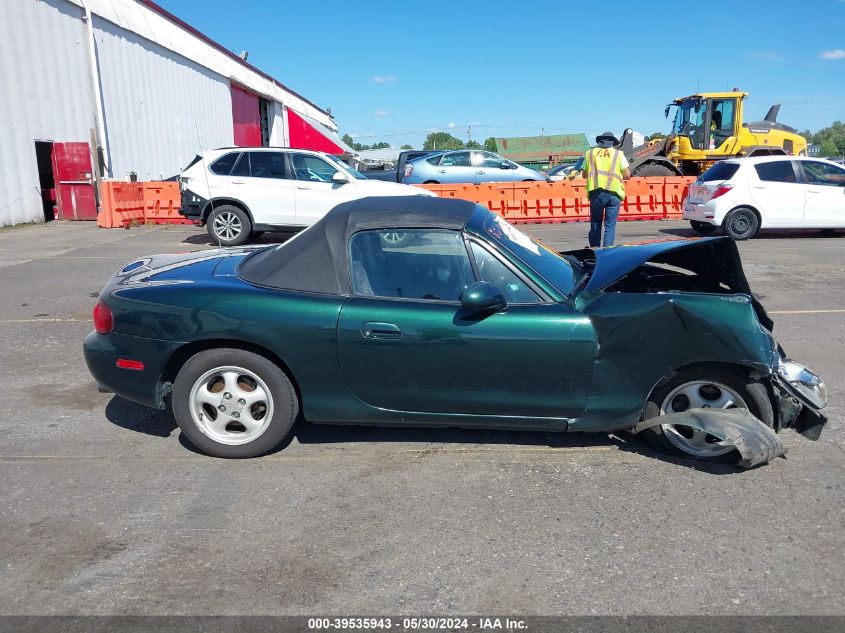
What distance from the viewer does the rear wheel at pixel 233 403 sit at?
12.3 feet

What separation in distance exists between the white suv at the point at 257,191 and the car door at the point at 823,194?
7.27 meters

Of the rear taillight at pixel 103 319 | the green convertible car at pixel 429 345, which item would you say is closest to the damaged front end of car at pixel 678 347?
the green convertible car at pixel 429 345

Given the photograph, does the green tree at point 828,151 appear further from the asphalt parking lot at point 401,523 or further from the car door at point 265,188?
the asphalt parking lot at point 401,523

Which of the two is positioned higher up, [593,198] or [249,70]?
[249,70]

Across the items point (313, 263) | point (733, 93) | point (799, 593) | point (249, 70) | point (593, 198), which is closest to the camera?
point (799, 593)

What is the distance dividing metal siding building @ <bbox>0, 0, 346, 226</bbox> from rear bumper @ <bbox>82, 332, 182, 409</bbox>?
14.2 meters

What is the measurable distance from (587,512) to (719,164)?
1136 centimetres

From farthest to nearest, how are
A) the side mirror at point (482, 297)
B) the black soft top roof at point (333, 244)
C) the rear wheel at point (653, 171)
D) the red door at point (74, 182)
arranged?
the rear wheel at point (653, 171) < the red door at point (74, 182) < the black soft top roof at point (333, 244) < the side mirror at point (482, 297)

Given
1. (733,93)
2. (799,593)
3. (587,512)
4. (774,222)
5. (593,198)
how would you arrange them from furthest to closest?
(733,93), (774,222), (593,198), (587,512), (799,593)

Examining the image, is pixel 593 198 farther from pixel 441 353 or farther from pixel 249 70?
pixel 249 70

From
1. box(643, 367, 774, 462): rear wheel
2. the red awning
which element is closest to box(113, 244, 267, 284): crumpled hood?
box(643, 367, 774, 462): rear wheel

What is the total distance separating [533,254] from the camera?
4.07 meters

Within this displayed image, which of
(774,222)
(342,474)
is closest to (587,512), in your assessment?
(342,474)

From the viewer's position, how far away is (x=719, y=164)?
1284 cm
